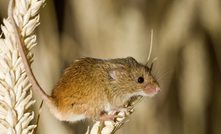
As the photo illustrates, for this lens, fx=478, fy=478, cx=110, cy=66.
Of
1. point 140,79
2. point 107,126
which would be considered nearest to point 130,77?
point 140,79

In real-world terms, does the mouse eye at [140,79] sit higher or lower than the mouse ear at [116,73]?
lower

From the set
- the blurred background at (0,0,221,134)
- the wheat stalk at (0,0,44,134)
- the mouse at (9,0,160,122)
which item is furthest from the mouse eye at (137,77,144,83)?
the wheat stalk at (0,0,44,134)

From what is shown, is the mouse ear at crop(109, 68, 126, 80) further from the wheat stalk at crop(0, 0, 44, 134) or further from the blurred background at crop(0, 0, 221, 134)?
the wheat stalk at crop(0, 0, 44, 134)

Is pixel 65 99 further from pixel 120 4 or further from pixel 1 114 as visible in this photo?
pixel 120 4

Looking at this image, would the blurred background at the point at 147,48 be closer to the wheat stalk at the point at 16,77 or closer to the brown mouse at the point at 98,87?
the brown mouse at the point at 98,87

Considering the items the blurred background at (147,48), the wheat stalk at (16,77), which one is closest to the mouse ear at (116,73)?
the blurred background at (147,48)

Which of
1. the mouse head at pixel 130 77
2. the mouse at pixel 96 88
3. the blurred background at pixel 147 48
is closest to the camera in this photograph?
the mouse at pixel 96 88
